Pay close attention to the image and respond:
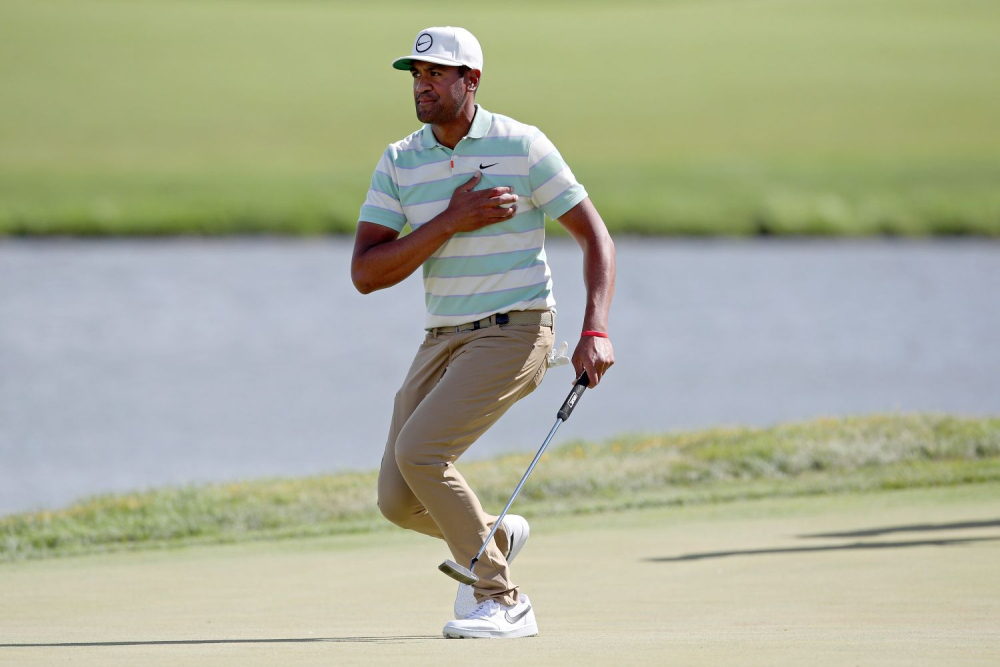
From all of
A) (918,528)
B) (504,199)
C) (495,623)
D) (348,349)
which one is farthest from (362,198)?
(495,623)

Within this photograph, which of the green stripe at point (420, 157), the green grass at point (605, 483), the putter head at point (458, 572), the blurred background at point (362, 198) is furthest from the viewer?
the blurred background at point (362, 198)

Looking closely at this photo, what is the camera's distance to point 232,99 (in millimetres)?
52000

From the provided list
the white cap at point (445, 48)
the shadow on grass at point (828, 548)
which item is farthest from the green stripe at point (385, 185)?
the shadow on grass at point (828, 548)

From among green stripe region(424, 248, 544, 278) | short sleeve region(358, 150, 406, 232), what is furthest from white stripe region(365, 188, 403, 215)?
green stripe region(424, 248, 544, 278)

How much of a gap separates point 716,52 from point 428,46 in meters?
55.9

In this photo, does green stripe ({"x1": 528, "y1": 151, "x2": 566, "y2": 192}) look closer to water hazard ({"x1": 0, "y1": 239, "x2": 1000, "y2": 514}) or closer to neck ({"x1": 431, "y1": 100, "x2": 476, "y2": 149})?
neck ({"x1": 431, "y1": 100, "x2": 476, "y2": 149})

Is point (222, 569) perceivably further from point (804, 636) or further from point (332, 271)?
point (332, 271)

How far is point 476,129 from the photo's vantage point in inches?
207

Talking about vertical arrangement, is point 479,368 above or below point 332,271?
above

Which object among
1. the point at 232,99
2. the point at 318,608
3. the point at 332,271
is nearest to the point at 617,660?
the point at 318,608

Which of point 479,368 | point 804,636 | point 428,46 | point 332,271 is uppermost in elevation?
point 428,46

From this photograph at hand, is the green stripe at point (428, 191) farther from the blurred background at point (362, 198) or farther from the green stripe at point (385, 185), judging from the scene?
the blurred background at point (362, 198)

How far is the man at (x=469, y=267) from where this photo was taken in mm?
5145

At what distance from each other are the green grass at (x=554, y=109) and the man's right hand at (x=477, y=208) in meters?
32.0
